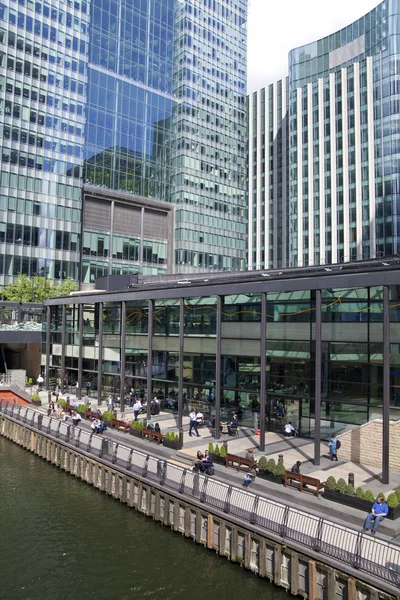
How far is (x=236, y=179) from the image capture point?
111 m

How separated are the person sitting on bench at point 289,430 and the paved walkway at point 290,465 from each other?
0.33 m

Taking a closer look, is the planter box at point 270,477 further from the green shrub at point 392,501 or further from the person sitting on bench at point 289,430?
the person sitting on bench at point 289,430

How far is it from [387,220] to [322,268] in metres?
67.7

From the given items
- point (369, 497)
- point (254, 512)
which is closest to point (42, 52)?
point (254, 512)

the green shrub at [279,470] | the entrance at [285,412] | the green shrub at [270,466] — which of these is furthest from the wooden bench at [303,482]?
the entrance at [285,412]

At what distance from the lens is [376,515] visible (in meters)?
17.4

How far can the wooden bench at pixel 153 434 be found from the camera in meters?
28.9

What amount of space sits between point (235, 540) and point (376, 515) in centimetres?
515

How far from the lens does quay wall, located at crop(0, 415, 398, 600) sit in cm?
1536

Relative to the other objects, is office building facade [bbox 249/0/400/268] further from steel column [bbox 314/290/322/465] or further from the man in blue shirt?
the man in blue shirt

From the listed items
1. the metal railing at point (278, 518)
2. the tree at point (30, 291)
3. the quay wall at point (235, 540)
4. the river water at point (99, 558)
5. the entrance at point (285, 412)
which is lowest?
the river water at point (99, 558)

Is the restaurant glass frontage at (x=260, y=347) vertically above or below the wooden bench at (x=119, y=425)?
Result: above

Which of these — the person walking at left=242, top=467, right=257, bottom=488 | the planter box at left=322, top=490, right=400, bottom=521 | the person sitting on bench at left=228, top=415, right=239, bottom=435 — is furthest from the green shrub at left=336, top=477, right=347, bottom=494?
the person sitting on bench at left=228, top=415, right=239, bottom=435

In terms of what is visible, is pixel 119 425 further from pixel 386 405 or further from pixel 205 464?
pixel 386 405
